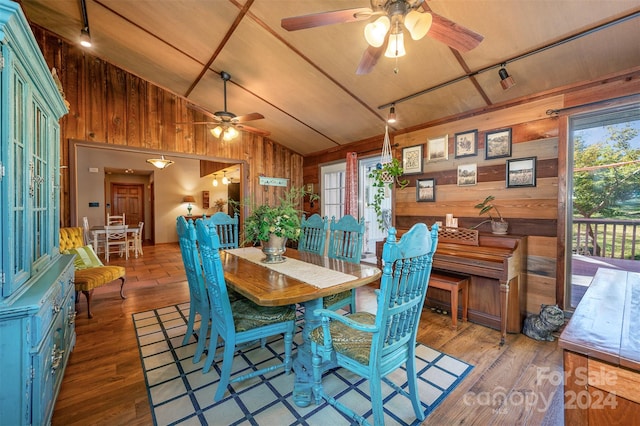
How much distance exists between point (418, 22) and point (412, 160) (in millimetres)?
2384

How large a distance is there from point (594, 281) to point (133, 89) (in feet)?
19.0

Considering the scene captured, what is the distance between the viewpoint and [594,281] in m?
1.56

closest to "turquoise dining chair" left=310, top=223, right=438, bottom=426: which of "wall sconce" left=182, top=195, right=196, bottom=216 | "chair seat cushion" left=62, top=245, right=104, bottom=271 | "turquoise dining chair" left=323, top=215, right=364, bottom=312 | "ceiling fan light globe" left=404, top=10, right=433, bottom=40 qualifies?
"turquoise dining chair" left=323, top=215, right=364, bottom=312

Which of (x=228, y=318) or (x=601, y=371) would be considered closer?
(x=601, y=371)

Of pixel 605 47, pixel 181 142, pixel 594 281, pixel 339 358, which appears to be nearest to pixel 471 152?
pixel 605 47

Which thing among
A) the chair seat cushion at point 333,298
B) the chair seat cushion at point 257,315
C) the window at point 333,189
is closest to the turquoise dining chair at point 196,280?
the chair seat cushion at point 257,315

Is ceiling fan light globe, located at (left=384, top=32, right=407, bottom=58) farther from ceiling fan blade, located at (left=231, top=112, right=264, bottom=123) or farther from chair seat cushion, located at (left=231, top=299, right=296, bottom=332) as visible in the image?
ceiling fan blade, located at (left=231, top=112, right=264, bottom=123)

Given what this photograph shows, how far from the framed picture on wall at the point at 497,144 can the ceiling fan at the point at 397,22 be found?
1.59 metres

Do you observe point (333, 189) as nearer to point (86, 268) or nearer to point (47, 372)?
point (86, 268)

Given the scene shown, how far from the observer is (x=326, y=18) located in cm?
165

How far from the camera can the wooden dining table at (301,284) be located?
1571 millimetres

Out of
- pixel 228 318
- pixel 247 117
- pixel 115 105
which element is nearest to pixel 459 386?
pixel 228 318

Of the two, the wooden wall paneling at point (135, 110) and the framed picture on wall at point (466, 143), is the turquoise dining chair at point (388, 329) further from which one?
the wooden wall paneling at point (135, 110)

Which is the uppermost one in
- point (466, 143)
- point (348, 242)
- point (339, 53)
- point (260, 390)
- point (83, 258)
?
point (339, 53)
